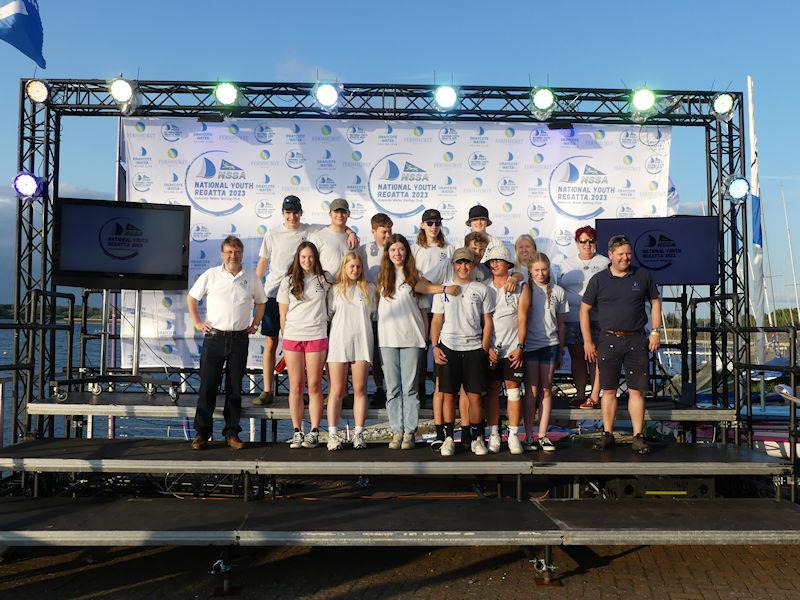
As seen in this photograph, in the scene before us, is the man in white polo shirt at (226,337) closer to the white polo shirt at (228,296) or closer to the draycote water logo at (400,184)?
the white polo shirt at (228,296)

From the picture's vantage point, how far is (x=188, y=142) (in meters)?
7.49

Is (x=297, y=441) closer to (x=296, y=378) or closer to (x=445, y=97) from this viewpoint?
(x=296, y=378)

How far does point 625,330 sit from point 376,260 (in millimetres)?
2252

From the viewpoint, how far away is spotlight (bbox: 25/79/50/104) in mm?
6707

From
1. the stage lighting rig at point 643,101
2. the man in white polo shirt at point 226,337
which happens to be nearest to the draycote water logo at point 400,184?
the stage lighting rig at point 643,101

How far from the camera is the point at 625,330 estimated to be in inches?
194

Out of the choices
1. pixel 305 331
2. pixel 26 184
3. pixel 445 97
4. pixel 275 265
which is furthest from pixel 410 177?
pixel 26 184

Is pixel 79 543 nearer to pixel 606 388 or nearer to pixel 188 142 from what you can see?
pixel 606 388

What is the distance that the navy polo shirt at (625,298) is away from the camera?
194 inches

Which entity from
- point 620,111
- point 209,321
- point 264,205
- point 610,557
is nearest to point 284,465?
point 209,321

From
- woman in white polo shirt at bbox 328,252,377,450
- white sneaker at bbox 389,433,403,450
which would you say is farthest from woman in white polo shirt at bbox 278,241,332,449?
white sneaker at bbox 389,433,403,450

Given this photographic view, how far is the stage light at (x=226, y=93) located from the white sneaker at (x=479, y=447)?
15.8 feet

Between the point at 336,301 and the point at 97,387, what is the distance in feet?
9.56

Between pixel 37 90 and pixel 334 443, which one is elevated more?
pixel 37 90
